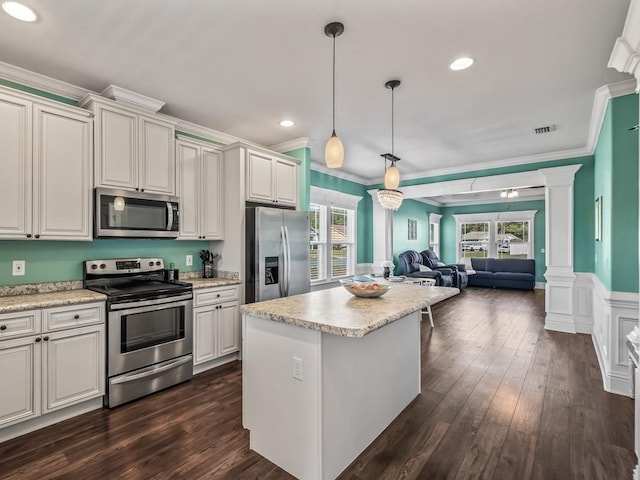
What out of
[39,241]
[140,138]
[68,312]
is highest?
[140,138]

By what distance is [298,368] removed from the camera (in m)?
1.82

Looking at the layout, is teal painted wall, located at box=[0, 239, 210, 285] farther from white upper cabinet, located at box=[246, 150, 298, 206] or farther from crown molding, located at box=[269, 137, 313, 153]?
crown molding, located at box=[269, 137, 313, 153]

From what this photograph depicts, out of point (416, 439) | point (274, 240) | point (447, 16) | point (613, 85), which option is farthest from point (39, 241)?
point (613, 85)

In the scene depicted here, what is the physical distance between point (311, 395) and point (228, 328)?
2.01 metres

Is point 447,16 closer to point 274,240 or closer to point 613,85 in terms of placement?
point 613,85

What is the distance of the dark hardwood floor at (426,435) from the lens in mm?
1920

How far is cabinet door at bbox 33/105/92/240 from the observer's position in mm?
2547

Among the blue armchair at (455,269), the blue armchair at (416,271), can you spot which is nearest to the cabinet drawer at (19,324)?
the blue armchair at (416,271)

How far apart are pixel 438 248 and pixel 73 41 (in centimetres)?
1088

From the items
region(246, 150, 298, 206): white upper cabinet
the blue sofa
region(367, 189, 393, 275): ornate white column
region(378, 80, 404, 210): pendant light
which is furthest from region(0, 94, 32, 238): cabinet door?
the blue sofa

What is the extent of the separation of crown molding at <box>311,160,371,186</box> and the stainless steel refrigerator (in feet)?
6.09

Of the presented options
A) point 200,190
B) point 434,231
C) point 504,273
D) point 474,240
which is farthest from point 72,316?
point 474,240

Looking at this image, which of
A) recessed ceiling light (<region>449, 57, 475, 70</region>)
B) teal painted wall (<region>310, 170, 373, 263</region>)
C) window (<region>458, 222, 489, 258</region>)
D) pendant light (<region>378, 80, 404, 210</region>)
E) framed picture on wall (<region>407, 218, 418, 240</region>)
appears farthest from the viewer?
window (<region>458, 222, 489, 258</region>)

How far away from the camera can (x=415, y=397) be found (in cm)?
279
